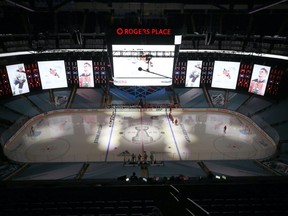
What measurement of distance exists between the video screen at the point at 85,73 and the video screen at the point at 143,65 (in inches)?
341

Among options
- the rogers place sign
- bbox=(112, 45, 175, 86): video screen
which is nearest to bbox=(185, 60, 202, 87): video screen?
bbox=(112, 45, 175, 86): video screen

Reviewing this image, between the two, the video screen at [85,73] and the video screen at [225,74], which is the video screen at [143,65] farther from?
the video screen at [225,74]

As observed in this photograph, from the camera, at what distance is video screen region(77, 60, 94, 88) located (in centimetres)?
2634

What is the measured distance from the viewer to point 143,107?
83.5 feet

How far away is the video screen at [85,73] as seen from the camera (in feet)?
86.4

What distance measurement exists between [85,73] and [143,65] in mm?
10447

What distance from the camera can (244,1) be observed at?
15.5 metres

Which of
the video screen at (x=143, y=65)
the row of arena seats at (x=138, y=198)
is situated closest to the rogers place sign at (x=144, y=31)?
the video screen at (x=143, y=65)

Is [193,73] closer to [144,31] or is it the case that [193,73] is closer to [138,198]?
[144,31]

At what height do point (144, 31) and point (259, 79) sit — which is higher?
point (144, 31)

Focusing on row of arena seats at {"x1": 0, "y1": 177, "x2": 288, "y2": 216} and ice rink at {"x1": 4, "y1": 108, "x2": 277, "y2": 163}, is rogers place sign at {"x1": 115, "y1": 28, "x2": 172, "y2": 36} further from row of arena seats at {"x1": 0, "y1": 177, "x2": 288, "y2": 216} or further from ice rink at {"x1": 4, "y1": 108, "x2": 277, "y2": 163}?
row of arena seats at {"x1": 0, "y1": 177, "x2": 288, "y2": 216}

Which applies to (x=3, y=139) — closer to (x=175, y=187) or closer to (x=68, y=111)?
(x=68, y=111)

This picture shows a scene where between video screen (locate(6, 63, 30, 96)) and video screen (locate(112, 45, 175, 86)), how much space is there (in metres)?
11.3

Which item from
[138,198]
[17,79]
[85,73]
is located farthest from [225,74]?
[138,198]
